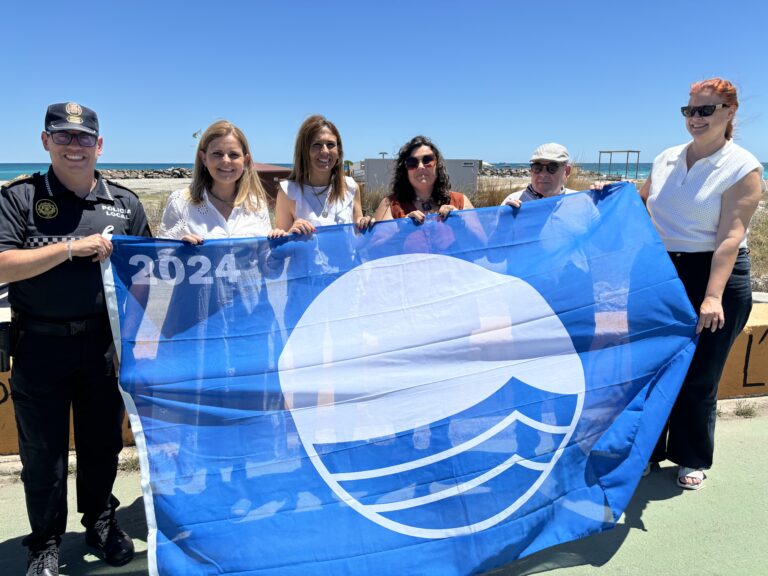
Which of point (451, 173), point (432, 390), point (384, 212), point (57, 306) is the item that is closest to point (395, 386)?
point (432, 390)

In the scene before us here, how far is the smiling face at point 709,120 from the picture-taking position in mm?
3062

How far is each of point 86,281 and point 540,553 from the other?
2.52 metres

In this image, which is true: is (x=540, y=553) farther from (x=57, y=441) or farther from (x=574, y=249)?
(x=57, y=441)

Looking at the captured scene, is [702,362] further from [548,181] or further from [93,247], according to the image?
[93,247]

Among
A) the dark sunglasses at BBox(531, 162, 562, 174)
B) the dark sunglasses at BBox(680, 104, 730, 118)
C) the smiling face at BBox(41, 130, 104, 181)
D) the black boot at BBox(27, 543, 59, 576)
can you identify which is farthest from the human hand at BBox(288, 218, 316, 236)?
the dark sunglasses at BBox(680, 104, 730, 118)

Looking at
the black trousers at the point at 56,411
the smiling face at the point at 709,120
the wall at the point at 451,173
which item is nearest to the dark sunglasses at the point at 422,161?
the smiling face at the point at 709,120

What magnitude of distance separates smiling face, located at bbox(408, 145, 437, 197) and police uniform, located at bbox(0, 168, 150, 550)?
1.58 metres

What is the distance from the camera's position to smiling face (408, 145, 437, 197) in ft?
10.9

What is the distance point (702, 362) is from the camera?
11.0 feet

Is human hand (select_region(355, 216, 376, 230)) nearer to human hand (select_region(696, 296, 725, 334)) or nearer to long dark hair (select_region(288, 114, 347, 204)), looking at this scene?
long dark hair (select_region(288, 114, 347, 204))

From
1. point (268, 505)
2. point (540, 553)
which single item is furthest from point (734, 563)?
point (268, 505)

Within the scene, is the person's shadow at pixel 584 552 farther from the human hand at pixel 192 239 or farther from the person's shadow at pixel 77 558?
the human hand at pixel 192 239

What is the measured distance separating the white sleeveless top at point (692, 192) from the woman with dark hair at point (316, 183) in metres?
1.79

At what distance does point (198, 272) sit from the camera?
2.67 m
